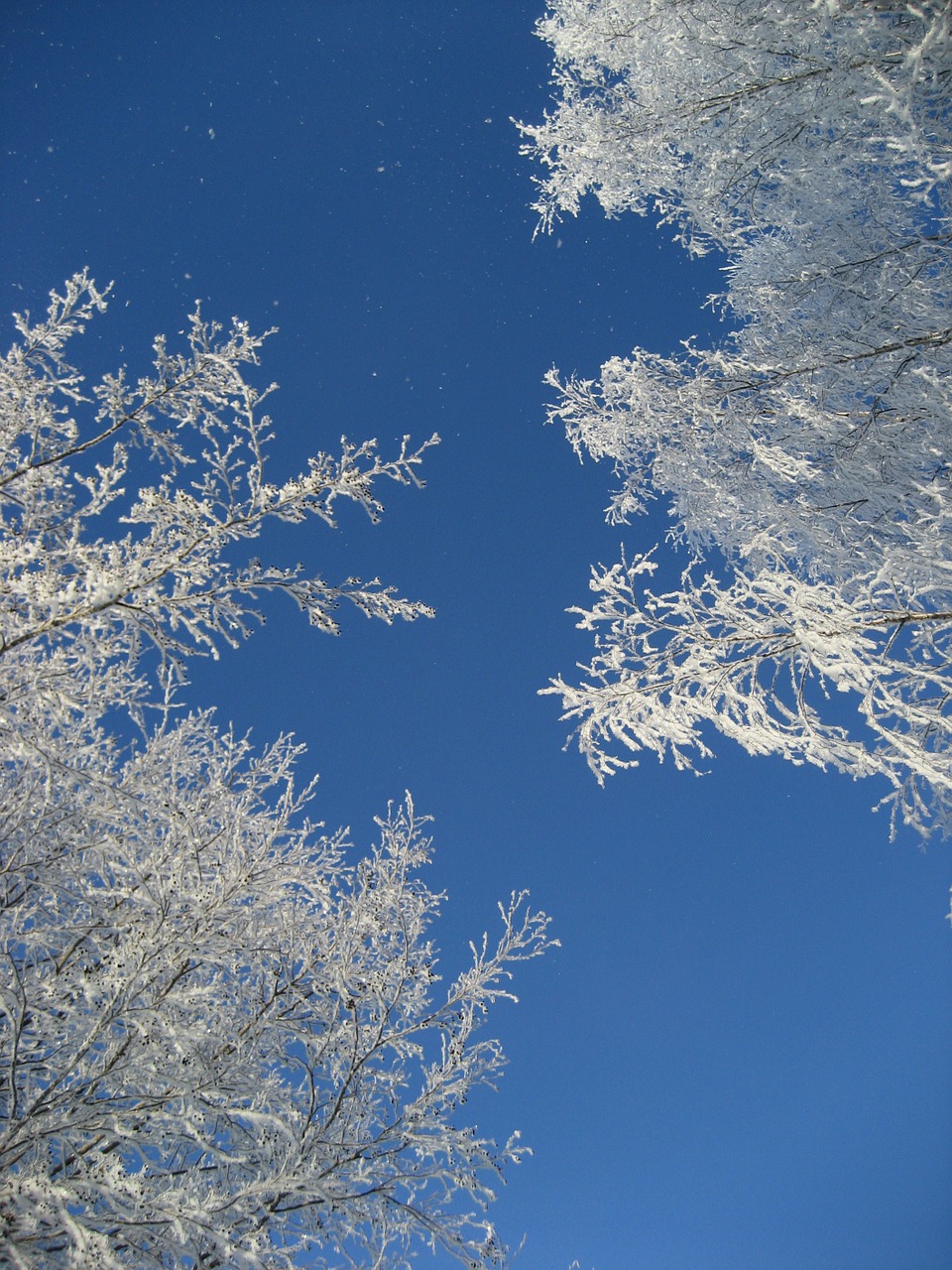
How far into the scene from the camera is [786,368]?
5.16m

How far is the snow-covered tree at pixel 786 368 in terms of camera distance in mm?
3527

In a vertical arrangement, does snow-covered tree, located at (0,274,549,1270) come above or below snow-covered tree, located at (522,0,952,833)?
below

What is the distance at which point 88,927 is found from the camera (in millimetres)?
3719

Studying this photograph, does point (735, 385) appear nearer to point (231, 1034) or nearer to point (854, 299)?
point (854, 299)

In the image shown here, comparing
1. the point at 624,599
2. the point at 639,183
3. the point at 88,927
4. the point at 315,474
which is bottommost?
the point at 88,927

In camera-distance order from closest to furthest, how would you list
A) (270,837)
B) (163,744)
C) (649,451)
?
(270,837), (163,744), (649,451)

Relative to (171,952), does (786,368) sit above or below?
above

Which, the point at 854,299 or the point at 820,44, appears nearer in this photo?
the point at 820,44

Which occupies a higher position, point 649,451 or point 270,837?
point 649,451

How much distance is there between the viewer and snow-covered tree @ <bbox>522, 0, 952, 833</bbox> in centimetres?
353

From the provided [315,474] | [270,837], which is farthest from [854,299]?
[270,837]

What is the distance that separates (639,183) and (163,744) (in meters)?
6.89

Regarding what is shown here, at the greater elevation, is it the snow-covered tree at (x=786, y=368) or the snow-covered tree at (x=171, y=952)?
the snow-covered tree at (x=786, y=368)

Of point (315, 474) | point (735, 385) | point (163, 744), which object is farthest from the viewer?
point (163, 744)
